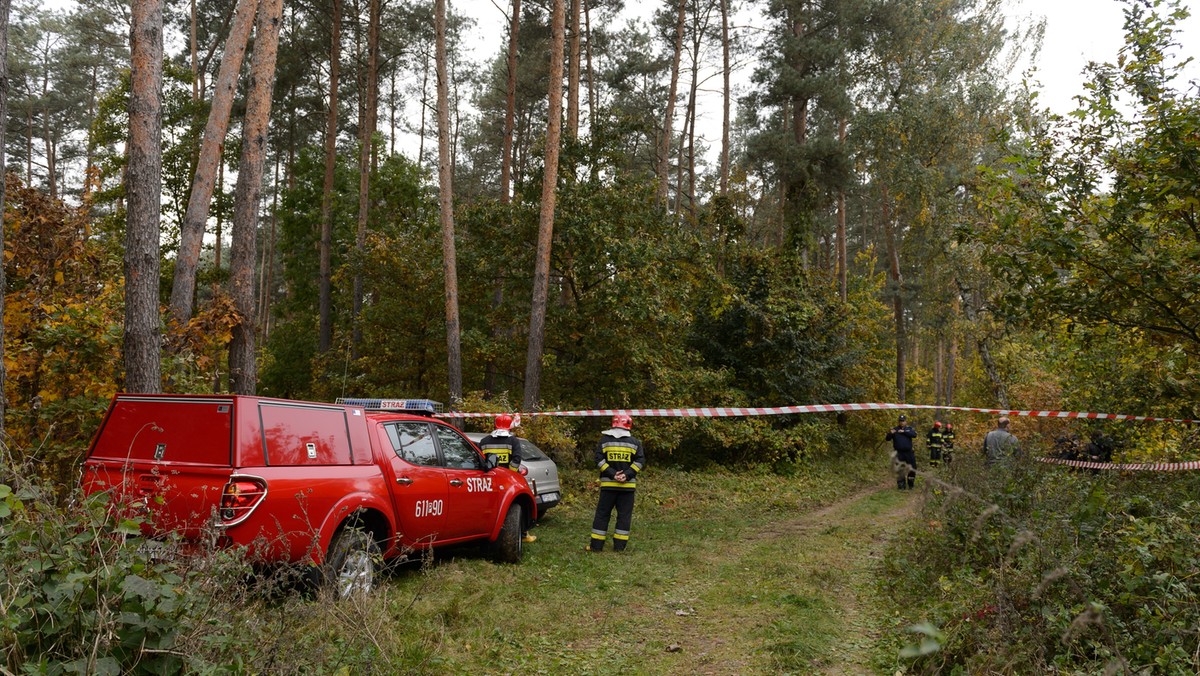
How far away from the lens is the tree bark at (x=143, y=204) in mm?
7812

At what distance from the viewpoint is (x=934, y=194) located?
24.4 meters

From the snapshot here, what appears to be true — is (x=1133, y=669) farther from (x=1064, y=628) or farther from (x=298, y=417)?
(x=298, y=417)

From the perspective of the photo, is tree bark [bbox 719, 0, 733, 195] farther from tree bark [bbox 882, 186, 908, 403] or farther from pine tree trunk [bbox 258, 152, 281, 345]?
pine tree trunk [bbox 258, 152, 281, 345]

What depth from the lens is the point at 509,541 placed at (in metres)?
8.14

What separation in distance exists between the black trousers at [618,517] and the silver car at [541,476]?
5.67 feet

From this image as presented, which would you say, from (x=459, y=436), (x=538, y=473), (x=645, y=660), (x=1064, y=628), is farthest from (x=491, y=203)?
(x=1064, y=628)

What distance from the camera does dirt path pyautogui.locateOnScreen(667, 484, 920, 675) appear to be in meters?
5.34

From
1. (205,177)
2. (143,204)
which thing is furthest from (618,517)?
(205,177)

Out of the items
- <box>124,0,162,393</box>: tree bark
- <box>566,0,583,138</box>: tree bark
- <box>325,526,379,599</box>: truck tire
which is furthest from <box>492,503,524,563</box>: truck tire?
<box>566,0,583,138</box>: tree bark

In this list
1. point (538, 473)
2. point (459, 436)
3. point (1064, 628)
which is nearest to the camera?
point (1064, 628)

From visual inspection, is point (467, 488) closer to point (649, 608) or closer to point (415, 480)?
point (415, 480)

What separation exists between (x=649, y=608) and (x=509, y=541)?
2045mm

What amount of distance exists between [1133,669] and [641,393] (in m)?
13.4

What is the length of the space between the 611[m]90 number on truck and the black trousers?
244 centimetres
